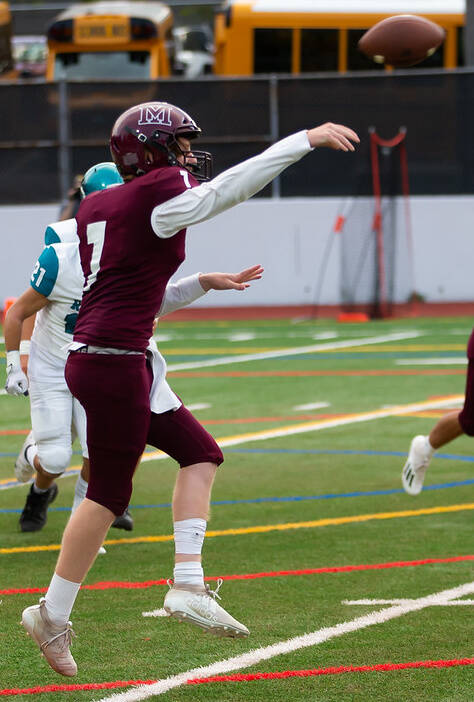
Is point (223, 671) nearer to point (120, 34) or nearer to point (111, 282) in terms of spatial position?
point (111, 282)

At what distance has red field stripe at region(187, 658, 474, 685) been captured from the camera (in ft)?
16.8

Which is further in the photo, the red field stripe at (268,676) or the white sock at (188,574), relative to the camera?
the white sock at (188,574)

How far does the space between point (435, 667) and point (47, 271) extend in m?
2.79

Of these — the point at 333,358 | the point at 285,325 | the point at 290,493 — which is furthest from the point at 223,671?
the point at 285,325

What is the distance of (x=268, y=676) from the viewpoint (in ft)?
16.9

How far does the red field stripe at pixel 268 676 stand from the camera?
16.5ft

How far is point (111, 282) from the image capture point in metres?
5.05

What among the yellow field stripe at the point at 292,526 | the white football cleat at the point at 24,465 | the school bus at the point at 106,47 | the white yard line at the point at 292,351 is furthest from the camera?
the school bus at the point at 106,47

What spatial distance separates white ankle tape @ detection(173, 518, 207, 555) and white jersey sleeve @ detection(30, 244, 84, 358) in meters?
1.73

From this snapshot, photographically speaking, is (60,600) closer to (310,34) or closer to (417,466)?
(417,466)

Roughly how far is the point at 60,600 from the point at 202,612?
53cm

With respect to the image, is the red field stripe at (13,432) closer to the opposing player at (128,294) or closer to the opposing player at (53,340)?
the opposing player at (53,340)

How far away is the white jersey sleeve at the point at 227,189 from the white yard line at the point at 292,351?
9806 millimetres

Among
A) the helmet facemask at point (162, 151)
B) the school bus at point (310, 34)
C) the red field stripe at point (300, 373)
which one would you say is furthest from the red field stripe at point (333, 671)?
the school bus at point (310, 34)
